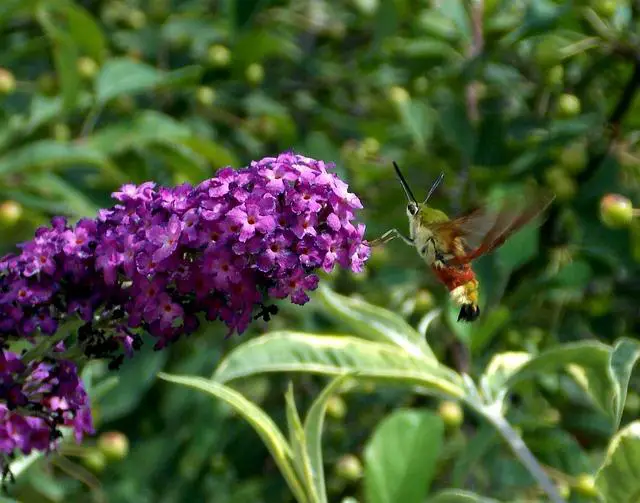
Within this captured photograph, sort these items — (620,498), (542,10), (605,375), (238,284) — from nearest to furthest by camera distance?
(238,284) → (620,498) → (605,375) → (542,10)

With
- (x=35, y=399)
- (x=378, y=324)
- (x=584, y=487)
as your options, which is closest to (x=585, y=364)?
(x=378, y=324)

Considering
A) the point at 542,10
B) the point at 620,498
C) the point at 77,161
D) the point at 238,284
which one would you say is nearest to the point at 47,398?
the point at 238,284

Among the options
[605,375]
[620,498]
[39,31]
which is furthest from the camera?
[39,31]

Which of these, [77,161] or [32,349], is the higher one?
[32,349]

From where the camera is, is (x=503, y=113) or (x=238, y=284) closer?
(x=238, y=284)

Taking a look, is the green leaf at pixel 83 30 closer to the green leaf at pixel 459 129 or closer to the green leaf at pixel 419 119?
the green leaf at pixel 419 119

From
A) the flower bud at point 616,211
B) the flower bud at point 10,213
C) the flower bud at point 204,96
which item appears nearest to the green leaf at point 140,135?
the flower bud at point 10,213

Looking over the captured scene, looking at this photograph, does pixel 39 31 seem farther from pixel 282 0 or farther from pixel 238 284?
pixel 238 284
